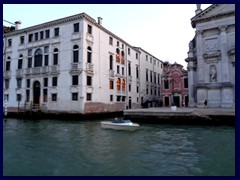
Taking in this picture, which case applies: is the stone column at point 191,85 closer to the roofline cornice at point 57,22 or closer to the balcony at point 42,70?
the roofline cornice at point 57,22

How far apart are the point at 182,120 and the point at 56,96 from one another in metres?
13.6

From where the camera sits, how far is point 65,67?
72.5ft

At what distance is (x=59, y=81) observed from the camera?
2244 centimetres

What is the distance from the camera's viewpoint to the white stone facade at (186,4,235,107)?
20.9 m

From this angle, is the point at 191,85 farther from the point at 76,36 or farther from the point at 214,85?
the point at 76,36

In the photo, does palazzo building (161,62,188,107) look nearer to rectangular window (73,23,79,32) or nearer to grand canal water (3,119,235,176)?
rectangular window (73,23,79,32)

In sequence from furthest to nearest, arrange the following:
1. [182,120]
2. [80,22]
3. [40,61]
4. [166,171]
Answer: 1. [40,61]
2. [80,22]
3. [182,120]
4. [166,171]

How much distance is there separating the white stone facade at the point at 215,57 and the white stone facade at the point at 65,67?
1021 cm

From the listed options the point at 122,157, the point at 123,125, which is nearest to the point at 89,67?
the point at 123,125

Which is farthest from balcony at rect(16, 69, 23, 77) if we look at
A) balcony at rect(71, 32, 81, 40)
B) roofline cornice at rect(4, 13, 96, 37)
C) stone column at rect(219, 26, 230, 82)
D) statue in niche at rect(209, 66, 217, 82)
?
stone column at rect(219, 26, 230, 82)

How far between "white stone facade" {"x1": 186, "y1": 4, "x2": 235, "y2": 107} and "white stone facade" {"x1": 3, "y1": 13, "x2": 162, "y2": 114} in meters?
10.2

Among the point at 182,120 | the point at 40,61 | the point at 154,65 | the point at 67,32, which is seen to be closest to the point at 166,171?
the point at 182,120

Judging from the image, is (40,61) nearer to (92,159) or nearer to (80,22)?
(80,22)

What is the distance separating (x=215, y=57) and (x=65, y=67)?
630 inches
